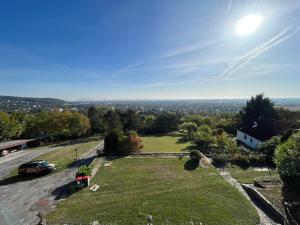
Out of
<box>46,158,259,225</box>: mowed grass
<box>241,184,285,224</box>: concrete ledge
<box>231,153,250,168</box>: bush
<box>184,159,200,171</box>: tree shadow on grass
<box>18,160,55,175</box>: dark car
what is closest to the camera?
<box>241,184,285,224</box>: concrete ledge

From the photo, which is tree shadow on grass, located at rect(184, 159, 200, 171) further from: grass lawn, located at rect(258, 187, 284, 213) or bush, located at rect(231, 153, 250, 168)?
grass lawn, located at rect(258, 187, 284, 213)

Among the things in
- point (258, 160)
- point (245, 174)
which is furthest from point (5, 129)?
point (258, 160)

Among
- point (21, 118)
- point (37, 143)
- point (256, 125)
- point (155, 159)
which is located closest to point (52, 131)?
point (37, 143)

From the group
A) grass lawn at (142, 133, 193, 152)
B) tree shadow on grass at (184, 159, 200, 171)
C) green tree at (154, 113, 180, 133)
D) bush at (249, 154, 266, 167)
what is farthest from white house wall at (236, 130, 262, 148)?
green tree at (154, 113, 180, 133)

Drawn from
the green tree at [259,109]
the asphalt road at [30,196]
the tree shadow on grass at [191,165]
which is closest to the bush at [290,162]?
the tree shadow on grass at [191,165]

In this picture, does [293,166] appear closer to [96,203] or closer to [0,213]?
Answer: [96,203]

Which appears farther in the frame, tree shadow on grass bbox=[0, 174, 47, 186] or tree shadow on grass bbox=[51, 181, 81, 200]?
tree shadow on grass bbox=[0, 174, 47, 186]

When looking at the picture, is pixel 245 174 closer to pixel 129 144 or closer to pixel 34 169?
pixel 129 144

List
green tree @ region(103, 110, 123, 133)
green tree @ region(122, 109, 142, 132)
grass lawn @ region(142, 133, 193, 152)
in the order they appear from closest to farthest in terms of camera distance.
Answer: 1. grass lawn @ region(142, 133, 193, 152)
2. green tree @ region(103, 110, 123, 133)
3. green tree @ region(122, 109, 142, 132)
